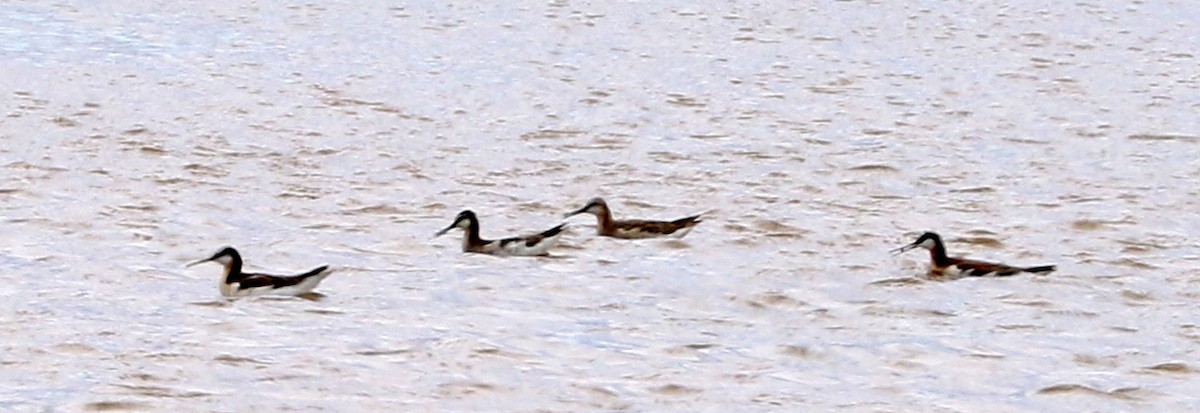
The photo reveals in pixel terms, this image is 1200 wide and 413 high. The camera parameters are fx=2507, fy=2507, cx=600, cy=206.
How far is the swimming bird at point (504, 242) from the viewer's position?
14.4 m

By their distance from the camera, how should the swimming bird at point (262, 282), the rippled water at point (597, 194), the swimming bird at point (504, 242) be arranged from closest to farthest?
the rippled water at point (597, 194), the swimming bird at point (262, 282), the swimming bird at point (504, 242)

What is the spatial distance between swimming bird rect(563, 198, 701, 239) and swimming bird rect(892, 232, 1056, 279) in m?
1.64

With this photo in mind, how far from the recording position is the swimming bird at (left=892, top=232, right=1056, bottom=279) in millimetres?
13852

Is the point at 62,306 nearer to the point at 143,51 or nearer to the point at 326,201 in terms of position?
the point at 326,201

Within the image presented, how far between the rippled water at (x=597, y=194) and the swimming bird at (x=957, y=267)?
0.18 meters

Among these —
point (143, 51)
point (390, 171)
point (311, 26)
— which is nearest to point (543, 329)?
point (390, 171)

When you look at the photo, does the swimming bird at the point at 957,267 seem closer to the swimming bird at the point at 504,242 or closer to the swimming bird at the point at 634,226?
the swimming bird at the point at 634,226

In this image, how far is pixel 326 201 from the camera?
16297 mm

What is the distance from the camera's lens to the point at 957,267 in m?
13.9

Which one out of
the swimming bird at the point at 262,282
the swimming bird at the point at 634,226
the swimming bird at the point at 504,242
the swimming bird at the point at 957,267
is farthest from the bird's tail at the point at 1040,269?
the swimming bird at the point at 262,282

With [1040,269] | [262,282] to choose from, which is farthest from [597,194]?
[262,282]

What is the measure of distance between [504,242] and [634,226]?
3.61ft

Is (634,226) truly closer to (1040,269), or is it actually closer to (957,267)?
(957,267)

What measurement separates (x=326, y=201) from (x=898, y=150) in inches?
203
